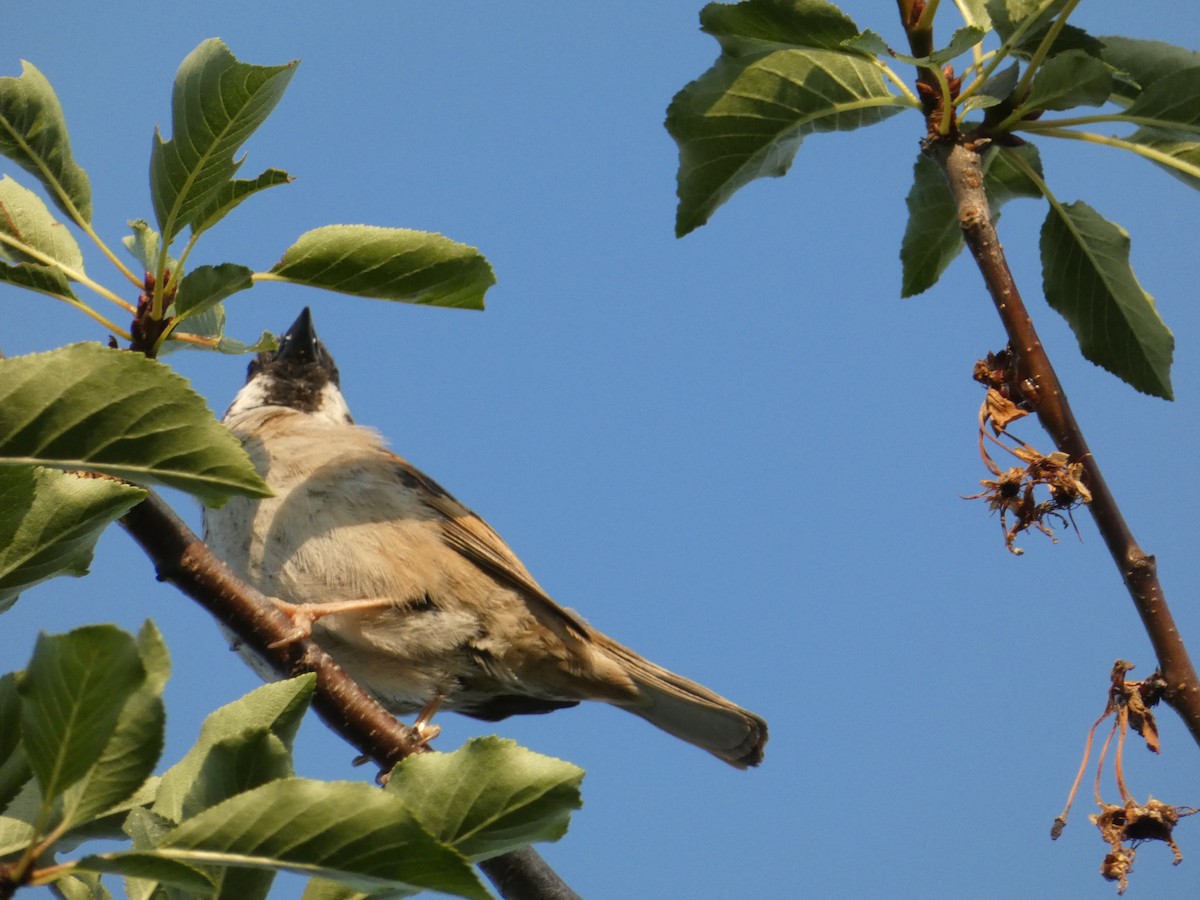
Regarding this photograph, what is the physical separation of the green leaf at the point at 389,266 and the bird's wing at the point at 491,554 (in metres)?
2.18

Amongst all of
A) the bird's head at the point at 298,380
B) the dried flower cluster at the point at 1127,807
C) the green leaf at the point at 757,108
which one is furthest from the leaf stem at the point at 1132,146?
the bird's head at the point at 298,380

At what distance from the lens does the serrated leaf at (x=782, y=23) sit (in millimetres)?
2445

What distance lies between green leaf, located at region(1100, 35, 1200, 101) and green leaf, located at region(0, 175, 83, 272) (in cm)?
210

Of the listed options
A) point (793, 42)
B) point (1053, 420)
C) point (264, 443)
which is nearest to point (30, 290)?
point (793, 42)

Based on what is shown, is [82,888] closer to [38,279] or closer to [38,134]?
[38,279]

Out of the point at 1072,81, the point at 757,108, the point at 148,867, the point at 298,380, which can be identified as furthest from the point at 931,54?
the point at 298,380

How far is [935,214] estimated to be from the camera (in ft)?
9.73

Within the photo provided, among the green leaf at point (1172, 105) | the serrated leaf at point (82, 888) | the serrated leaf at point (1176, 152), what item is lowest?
the serrated leaf at point (82, 888)

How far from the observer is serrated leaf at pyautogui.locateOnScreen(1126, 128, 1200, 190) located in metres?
2.59

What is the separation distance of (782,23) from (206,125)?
110cm

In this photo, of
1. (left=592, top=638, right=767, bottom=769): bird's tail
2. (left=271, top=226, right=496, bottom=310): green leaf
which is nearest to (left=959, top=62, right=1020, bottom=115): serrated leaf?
(left=271, top=226, right=496, bottom=310): green leaf

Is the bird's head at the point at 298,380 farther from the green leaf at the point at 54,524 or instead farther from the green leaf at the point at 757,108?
the green leaf at the point at 54,524

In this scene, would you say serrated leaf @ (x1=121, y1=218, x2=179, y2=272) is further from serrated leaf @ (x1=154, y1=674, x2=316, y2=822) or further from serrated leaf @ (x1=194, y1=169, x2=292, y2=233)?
serrated leaf @ (x1=154, y1=674, x2=316, y2=822)

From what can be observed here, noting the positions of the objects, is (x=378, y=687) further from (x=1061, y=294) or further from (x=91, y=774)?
(x=91, y=774)
